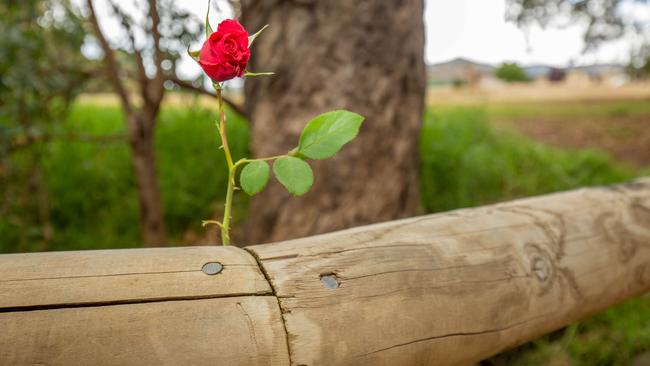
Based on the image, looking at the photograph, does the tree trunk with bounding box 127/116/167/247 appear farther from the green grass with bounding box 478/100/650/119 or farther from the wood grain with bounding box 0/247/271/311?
the green grass with bounding box 478/100/650/119

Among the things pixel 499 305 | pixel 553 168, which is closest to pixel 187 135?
pixel 553 168

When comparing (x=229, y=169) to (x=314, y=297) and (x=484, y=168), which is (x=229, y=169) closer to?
(x=314, y=297)

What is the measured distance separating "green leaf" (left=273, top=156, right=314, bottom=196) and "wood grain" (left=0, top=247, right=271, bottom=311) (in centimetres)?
13

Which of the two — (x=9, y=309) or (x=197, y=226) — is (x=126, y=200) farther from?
(x=9, y=309)

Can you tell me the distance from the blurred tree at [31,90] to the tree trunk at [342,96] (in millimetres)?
1122

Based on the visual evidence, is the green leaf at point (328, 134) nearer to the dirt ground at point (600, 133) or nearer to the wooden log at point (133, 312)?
the wooden log at point (133, 312)

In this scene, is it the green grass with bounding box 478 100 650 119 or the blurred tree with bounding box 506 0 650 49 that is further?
the green grass with bounding box 478 100 650 119

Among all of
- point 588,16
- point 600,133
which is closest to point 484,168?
point 588,16

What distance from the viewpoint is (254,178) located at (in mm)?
827

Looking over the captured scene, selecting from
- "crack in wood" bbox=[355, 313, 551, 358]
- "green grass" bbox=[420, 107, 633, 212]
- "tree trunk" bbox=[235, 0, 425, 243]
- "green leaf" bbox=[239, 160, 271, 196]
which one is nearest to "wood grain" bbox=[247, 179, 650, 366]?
"crack in wood" bbox=[355, 313, 551, 358]

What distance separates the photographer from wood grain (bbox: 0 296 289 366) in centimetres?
65

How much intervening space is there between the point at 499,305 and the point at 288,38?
1.34m

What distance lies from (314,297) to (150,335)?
23 centimetres

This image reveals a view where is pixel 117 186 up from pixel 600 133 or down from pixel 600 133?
up
